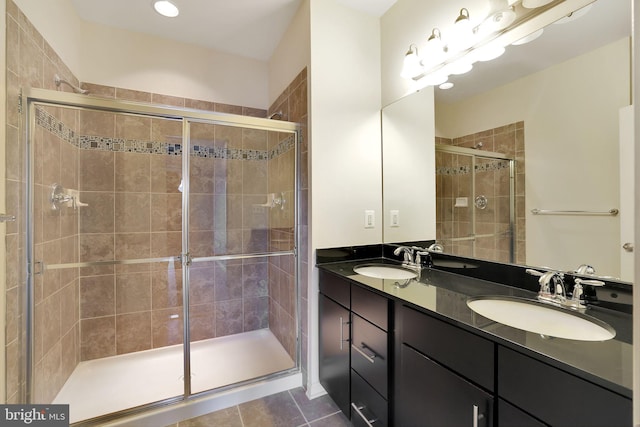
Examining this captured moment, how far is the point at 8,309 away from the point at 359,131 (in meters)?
2.10

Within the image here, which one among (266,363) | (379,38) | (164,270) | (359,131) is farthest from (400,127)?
(164,270)

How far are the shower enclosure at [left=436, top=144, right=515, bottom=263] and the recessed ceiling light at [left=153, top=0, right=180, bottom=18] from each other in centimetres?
204

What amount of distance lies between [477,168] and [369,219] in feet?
→ 2.43

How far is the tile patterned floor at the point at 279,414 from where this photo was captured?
4.99 feet

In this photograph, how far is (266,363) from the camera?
2029mm

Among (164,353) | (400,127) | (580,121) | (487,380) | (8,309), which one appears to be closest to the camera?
(487,380)

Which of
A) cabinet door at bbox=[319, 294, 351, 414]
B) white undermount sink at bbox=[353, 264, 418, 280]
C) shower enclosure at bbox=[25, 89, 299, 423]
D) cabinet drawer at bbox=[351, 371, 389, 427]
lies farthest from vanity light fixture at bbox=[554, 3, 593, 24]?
cabinet drawer at bbox=[351, 371, 389, 427]

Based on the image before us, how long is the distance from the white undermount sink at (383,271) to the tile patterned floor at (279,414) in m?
0.84

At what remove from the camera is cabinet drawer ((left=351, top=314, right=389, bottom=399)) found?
46.9 inches

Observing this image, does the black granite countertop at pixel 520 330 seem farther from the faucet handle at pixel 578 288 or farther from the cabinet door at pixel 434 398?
the cabinet door at pixel 434 398

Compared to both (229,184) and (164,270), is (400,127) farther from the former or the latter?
(164,270)

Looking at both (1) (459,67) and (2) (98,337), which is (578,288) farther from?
(2) (98,337)

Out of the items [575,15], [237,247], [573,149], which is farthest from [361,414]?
[575,15]

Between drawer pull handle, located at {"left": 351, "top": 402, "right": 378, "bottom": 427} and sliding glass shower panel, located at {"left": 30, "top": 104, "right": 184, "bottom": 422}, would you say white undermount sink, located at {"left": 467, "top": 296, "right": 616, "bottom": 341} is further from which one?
sliding glass shower panel, located at {"left": 30, "top": 104, "right": 184, "bottom": 422}
